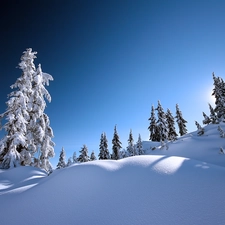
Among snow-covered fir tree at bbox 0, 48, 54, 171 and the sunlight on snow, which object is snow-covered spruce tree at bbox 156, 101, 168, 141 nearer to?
snow-covered fir tree at bbox 0, 48, 54, 171

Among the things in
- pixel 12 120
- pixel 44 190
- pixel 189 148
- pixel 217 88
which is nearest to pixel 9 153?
pixel 12 120

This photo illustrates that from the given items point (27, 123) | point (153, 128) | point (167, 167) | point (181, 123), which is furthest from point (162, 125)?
point (167, 167)

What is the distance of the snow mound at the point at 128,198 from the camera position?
2193mm

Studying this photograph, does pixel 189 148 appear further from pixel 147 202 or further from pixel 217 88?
pixel 217 88

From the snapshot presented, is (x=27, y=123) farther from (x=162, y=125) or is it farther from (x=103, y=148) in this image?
(x=162, y=125)

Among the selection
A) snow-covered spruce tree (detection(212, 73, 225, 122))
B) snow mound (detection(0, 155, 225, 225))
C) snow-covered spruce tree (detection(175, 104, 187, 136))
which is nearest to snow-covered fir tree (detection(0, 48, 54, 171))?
snow mound (detection(0, 155, 225, 225))

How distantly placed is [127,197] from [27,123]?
10921 mm

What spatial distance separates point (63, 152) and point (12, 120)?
3457cm

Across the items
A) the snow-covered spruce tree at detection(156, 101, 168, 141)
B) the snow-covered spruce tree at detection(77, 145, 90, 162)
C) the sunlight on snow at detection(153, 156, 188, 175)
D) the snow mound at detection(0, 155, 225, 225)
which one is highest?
the snow-covered spruce tree at detection(156, 101, 168, 141)

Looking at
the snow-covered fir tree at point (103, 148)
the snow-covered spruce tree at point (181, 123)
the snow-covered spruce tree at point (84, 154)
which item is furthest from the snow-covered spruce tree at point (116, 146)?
the snow-covered spruce tree at point (181, 123)

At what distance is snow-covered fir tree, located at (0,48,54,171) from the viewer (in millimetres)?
9685

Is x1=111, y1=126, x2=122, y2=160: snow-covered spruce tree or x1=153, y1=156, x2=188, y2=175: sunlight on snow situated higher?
x1=111, y1=126, x2=122, y2=160: snow-covered spruce tree

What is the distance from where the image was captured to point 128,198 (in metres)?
2.64

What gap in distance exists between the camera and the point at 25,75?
11727 millimetres
